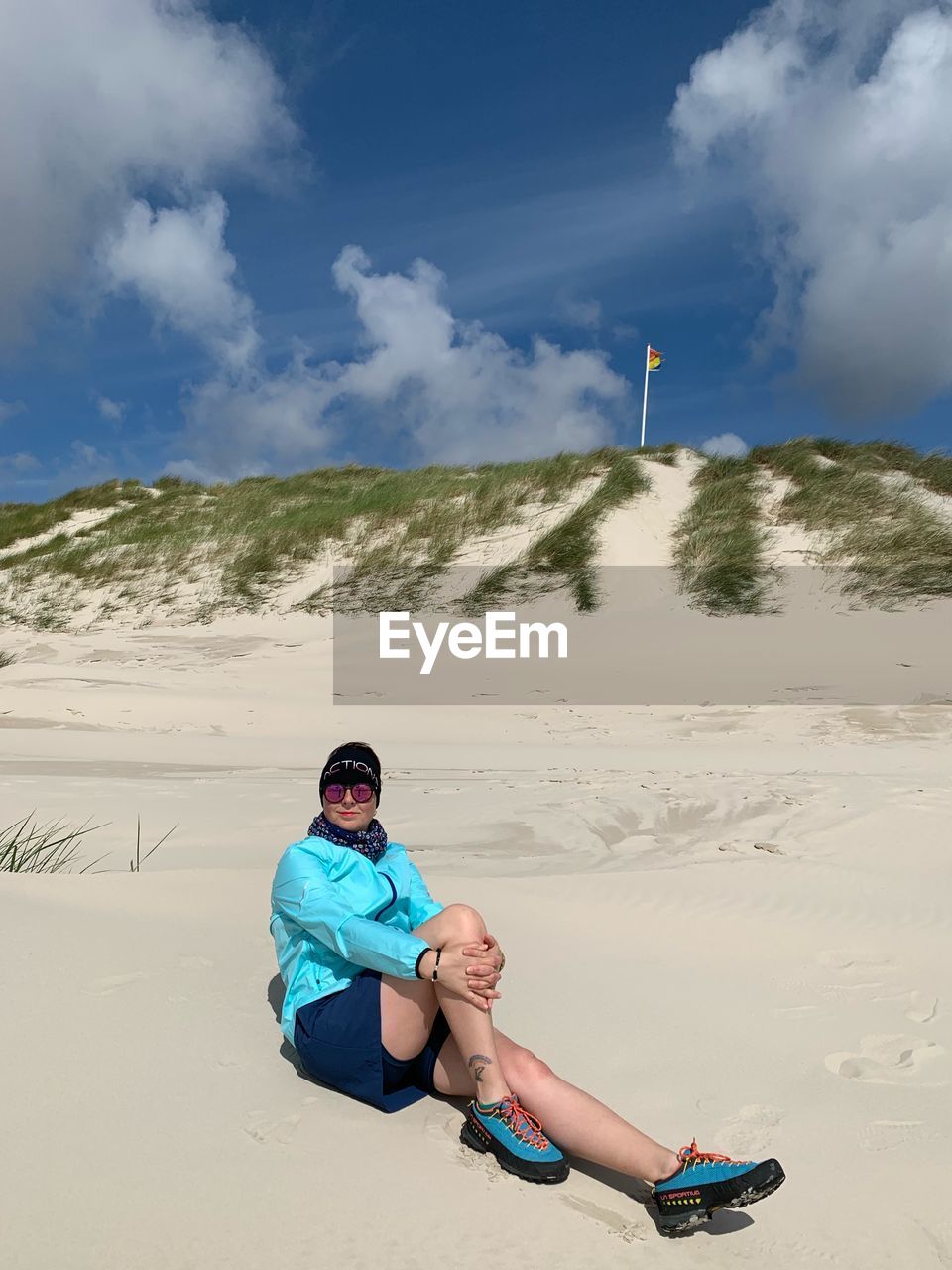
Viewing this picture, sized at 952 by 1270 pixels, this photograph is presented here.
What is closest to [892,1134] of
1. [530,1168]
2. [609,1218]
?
[609,1218]

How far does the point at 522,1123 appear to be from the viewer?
7.31ft

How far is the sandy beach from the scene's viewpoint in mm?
1971

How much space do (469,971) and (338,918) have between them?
15.0 inches

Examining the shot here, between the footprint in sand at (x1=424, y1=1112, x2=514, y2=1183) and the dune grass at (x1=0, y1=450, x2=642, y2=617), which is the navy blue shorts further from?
the dune grass at (x1=0, y1=450, x2=642, y2=617)

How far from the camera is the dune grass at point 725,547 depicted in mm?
13328

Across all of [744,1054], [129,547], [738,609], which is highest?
[129,547]

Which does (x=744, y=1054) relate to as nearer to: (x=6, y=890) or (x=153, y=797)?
(x=6, y=890)

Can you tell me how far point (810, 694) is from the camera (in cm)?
1030

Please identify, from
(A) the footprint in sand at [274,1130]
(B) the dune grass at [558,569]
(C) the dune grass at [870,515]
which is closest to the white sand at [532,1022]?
(A) the footprint in sand at [274,1130]

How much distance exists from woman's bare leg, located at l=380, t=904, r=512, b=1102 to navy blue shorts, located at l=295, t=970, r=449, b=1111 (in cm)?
3

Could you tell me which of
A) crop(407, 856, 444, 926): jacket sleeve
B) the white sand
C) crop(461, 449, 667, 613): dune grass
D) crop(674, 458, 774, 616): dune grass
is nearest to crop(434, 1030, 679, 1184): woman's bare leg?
the white sand

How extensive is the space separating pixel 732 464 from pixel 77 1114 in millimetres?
18367

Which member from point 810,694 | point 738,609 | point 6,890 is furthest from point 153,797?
point 738,609

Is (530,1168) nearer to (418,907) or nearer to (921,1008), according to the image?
(418,907)
